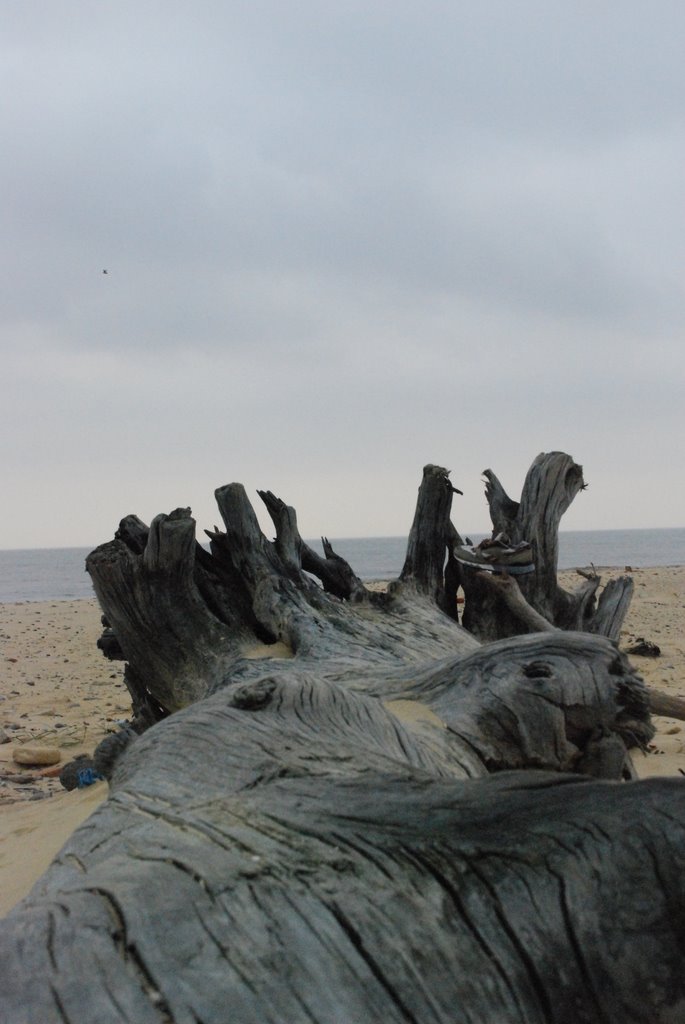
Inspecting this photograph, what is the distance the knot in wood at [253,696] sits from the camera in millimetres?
2646

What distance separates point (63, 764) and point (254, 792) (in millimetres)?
4433

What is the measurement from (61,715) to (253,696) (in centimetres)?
542

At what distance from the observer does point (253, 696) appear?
8.68 ft

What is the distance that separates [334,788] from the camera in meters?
1.91

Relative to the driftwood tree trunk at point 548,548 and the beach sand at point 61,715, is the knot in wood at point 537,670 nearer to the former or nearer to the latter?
the beach sand at point 61,715

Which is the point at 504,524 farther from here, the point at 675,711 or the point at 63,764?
the point at 63,764

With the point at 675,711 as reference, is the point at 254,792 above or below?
above

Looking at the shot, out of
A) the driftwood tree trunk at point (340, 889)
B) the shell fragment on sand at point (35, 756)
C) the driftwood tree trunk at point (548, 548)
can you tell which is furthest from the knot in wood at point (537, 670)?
the shell fragment on sand at point (35, 756)

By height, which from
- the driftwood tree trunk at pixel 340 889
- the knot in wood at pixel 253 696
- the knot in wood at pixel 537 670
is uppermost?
the knot in wood at pixel 253 696

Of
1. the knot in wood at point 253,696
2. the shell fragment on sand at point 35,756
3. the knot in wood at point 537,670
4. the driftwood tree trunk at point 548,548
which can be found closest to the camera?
the knot in wood at point 253,696

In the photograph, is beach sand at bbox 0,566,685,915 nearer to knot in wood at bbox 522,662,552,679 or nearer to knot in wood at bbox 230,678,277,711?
knot in wood at bbox 522,662,552,679

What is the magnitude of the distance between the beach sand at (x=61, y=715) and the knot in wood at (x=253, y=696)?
1.25 m

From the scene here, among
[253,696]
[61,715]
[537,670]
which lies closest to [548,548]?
[537,670]

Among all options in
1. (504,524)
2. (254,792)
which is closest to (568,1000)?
(254,792)
